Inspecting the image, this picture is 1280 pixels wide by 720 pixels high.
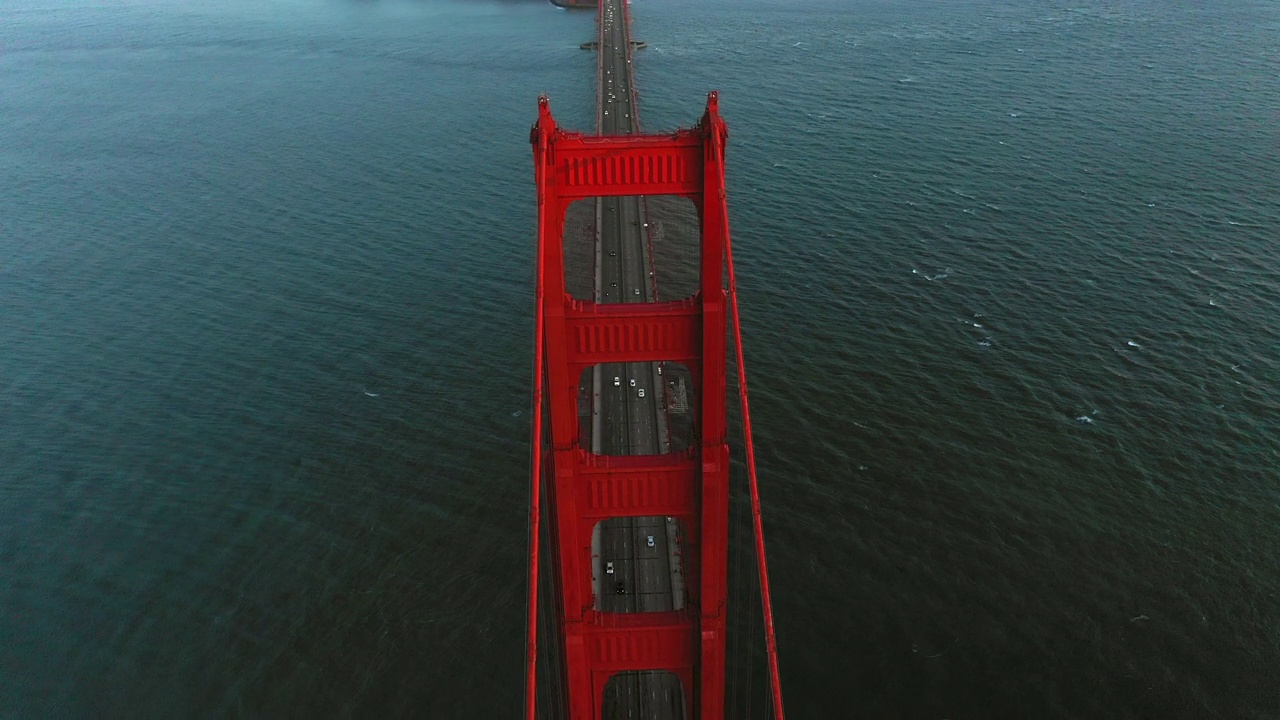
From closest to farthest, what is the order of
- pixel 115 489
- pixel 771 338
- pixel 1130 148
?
pixel 115 489
pixel 771 338
pixel 1130 148

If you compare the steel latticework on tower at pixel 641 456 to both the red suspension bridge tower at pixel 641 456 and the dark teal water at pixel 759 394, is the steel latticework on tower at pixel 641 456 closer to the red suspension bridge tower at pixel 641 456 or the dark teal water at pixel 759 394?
the red suspension bridge tower at pixel 641 456

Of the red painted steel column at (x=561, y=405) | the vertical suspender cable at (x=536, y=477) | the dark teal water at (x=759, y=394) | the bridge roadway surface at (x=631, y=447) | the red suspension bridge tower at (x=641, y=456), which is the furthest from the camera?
the dark teal water at (x=759, y=394)

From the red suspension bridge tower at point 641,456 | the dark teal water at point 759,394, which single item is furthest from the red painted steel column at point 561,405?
the dark teal water at point 759,394

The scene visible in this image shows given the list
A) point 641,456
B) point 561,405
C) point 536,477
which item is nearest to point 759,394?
point 641,456

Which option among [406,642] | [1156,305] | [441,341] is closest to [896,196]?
[1156,305]

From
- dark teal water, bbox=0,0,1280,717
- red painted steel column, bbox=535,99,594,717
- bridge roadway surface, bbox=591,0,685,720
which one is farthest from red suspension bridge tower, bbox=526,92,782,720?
dark teal water, bbox=0,0,1280,717

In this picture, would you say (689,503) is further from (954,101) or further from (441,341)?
(954,101)
